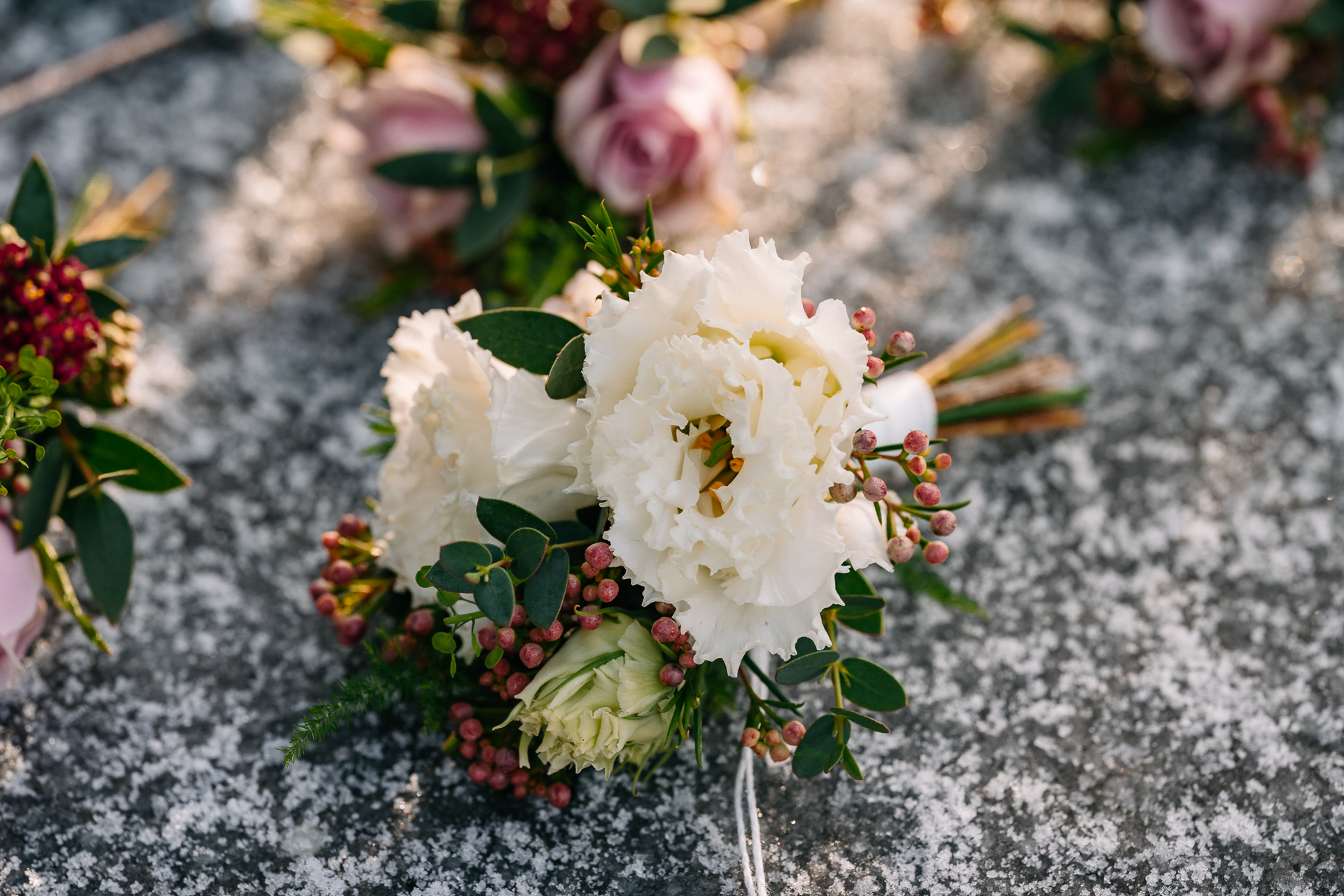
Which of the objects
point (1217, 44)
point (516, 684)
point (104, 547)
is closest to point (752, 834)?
point (516, 684)

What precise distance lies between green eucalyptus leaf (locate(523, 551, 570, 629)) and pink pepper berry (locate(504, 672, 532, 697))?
0.04m

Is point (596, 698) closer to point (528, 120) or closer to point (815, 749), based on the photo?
point (815, 749)

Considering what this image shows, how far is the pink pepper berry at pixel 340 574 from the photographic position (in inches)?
27.0

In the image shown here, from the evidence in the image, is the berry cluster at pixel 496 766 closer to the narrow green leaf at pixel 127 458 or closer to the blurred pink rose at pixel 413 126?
the narrow green leaf at pixel 127 458

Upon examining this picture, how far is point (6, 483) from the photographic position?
0.78 m

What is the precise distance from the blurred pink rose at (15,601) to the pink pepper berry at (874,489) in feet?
2.08

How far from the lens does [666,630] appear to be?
1.94ft

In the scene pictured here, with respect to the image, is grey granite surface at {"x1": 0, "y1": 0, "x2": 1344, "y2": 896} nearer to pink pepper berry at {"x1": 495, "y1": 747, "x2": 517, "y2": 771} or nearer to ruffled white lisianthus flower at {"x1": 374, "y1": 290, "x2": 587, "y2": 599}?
pink pepper berry at {"x1": 495, "y1": 747, "x2": 517, "y2": 771}

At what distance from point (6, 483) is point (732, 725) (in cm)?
64

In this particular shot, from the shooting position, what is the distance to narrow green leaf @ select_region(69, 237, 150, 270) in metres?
0.77

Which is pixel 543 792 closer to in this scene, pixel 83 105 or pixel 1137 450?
pixel 1137 450

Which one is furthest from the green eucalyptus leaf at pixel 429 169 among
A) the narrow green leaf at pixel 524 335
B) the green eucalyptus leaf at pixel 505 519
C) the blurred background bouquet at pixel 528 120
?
the green eucalyptus leaf at pixel 505 519

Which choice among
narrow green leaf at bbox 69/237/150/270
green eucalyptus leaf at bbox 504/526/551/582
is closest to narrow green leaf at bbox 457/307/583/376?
green eucalyptus leaf at bbox 504/526/551/582

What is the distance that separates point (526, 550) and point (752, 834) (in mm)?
290
